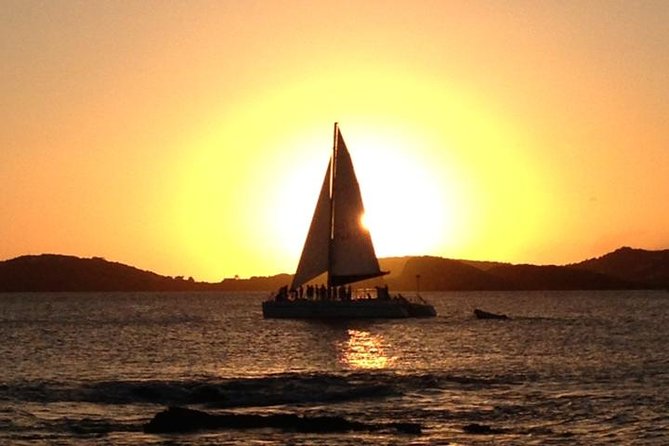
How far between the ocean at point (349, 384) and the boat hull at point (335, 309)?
4.28 metres

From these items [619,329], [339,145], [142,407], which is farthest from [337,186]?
[142,407]

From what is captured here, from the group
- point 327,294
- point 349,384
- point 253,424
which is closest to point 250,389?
point 349,384

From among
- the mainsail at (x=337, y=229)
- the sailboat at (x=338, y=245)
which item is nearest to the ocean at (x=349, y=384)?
the sailboat at (x=338, y=245)

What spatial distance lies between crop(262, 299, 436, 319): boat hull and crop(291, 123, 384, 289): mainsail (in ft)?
9.64

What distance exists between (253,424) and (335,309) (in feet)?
194

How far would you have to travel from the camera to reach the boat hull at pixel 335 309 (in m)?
95.6

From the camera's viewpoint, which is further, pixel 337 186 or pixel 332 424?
pixel 337 186

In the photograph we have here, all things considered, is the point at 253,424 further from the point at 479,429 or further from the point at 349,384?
the point at 349,384

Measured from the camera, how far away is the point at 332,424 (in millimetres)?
35781

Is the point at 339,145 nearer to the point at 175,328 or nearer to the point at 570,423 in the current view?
the point at 175,328

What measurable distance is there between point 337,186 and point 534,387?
50.7m

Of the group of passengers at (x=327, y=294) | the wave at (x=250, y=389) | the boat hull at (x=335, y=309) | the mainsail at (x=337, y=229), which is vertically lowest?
the wave at (x=250, y=389)

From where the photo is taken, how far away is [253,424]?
3647 cm

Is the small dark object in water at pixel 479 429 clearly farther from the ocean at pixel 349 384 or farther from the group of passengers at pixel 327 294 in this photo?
the group of passengers at pixel 327 294
